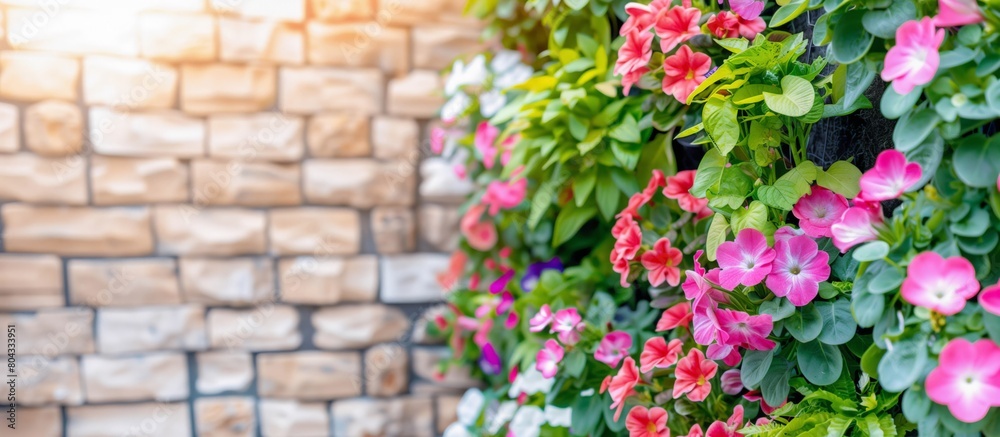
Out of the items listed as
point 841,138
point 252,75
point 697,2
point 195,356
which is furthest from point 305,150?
point 841,138

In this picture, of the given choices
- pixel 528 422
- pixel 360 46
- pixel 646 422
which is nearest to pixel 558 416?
pixel 528 422

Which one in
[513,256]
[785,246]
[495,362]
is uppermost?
[785,246]

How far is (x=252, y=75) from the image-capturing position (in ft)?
5.10

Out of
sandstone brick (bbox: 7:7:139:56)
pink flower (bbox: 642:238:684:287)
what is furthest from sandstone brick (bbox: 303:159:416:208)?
pink flower (bbox: 642:238:684:287)

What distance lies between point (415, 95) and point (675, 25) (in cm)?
94

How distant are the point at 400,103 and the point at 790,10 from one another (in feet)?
3.65

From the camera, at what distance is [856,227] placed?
1.99 ft

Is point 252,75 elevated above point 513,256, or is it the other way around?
point 252,75

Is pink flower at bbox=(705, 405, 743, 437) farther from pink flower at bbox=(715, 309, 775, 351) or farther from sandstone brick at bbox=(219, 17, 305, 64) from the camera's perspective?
sandstone brick at bbox=(219, 17, 305, 64)

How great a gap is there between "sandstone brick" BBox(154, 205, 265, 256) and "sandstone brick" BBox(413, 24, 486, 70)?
58cm

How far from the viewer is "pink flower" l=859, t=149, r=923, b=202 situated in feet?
1.88

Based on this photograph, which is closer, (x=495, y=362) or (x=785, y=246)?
(x=785, y=246)

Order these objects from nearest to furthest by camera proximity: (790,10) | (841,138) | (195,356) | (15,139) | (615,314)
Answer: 1. (790,10)
2. (841,138)
3. (615,314)
4. (15,139)
5. (195,356)

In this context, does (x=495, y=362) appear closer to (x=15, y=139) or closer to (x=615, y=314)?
(x=615, y=314)
